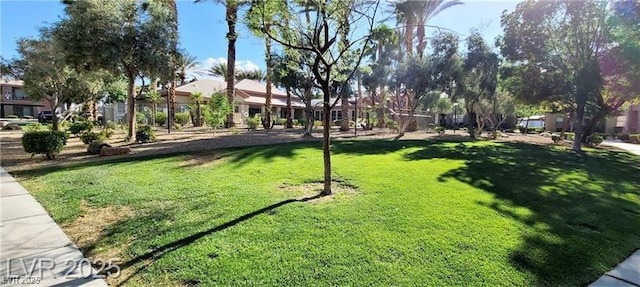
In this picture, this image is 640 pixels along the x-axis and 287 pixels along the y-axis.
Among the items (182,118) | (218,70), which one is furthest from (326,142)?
(218,70)

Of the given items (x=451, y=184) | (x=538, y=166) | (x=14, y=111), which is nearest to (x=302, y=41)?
(x=451, y=184)

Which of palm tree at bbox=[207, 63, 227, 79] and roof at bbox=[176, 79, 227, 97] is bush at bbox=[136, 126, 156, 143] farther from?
palm tree at bbox=[207, 63, 227, 79]

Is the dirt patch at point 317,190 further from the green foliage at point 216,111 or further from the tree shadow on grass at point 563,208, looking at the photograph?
the green foliage at point 216,111

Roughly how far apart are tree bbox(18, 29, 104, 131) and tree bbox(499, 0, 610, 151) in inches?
813

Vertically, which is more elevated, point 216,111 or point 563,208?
point 216,111

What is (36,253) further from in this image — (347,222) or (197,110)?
(197,110)

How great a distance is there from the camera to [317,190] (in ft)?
21.0

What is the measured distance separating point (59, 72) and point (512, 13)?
2443cm

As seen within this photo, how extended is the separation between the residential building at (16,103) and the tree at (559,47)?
59652 millimetres

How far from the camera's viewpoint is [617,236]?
15.4 ft

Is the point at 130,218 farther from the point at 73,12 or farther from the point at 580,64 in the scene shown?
the point at 580,64

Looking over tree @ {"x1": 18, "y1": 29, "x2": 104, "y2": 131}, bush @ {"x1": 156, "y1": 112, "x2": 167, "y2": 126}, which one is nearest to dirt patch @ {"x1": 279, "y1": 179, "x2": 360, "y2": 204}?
tree @ {"x1": 18, "y1": 29, "x2": 104, "y2": 131}

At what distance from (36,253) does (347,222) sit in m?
3.74

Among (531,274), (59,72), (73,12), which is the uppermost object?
(73,12)
